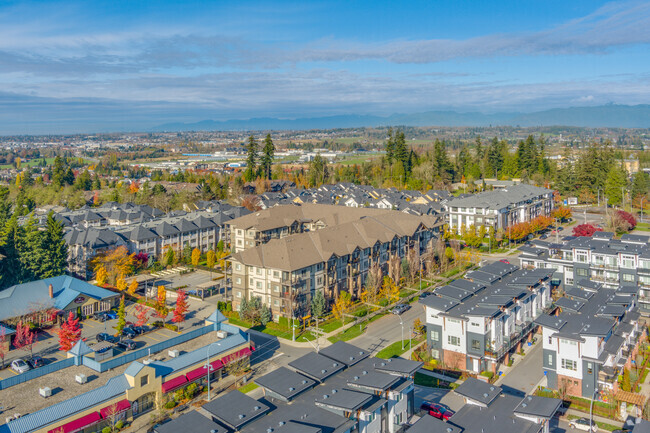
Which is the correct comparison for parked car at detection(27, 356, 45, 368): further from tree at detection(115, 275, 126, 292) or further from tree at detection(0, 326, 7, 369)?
tree at detection(115, 275, 126, 292)

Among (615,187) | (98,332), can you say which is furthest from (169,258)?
(615,187)

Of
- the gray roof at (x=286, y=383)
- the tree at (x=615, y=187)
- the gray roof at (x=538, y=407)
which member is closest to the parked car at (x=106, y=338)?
the gray roof at (x=286, y=383)

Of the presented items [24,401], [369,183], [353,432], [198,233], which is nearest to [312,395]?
[353,432]

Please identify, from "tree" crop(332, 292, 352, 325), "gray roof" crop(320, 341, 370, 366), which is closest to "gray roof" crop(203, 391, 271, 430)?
"gray roof" crop(320, 341, 370, 366)

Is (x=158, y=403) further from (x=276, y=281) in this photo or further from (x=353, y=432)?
(x=276, y=281)

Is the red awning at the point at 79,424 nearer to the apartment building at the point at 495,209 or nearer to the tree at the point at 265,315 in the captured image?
the tree at the point at 265,315
